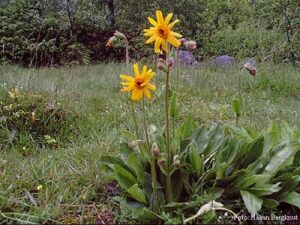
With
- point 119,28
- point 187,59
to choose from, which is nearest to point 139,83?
point 187,59

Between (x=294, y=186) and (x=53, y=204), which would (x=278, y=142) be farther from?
(x=53, y=204)

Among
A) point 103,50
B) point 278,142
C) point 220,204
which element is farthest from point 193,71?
point 220,204

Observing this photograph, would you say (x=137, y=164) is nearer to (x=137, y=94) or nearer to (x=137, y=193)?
(x=137, y=193)

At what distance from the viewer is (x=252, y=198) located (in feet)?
7.64

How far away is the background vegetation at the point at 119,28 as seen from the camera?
941 centimetres

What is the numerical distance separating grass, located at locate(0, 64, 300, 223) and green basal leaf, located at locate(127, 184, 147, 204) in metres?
0.13

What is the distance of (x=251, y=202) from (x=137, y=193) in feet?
1.80

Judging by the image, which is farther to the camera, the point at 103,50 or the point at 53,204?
the point at 103,50

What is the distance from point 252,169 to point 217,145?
0.82ft

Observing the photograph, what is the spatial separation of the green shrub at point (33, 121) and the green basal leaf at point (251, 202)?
180 cm

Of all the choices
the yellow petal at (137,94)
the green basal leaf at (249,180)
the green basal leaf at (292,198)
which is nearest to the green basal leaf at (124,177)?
the yellow petal at (137,94)

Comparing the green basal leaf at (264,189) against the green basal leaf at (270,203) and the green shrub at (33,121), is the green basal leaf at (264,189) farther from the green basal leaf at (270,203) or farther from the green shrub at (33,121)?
the green shrub at (33,121)

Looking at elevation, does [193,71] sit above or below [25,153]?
above

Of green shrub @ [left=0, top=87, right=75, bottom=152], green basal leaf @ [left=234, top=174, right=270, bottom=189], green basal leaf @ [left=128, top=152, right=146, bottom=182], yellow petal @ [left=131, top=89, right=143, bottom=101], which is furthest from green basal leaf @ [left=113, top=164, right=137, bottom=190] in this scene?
green shrub @ [left=0, top=87, right=75, bottom=152]
